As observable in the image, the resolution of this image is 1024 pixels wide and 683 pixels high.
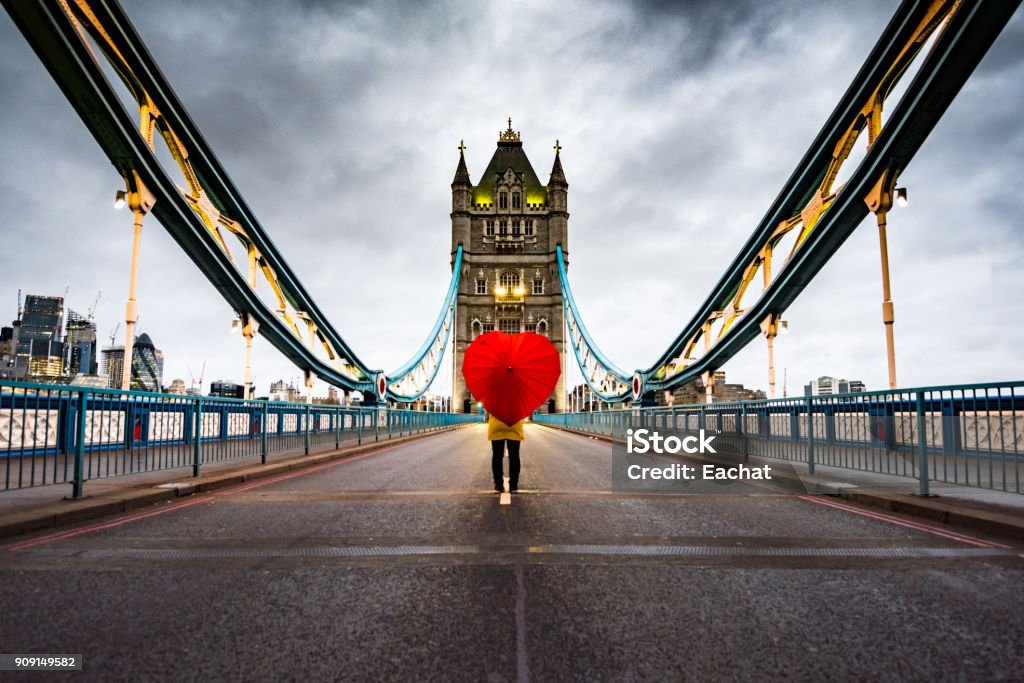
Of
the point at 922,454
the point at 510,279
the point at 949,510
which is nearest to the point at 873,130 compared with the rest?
the point at 922,454

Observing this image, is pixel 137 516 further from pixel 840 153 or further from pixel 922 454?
pixel 840 153

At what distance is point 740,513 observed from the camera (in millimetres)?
5715

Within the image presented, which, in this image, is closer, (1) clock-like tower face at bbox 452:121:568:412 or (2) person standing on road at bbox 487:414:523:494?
(2) person standing on road at bbox 487:414:523:494

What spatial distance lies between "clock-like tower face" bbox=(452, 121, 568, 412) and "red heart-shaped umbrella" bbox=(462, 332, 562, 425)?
64.6 m

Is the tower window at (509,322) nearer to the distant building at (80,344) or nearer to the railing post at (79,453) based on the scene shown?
the railing post at (79,453)

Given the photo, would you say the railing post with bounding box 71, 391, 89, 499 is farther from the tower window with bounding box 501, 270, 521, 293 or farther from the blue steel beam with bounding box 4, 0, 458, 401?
the tower window with bounding box 501, 270, 521, 293

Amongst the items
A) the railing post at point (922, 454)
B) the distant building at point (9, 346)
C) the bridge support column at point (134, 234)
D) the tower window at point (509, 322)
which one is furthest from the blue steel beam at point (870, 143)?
the distant building at point (9, 346)

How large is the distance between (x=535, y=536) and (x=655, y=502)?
2.15m

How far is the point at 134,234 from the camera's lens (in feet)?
49.7

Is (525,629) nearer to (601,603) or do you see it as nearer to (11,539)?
(601,603)

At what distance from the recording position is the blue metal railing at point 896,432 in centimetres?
599

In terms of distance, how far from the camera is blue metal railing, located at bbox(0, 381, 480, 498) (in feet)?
20.0

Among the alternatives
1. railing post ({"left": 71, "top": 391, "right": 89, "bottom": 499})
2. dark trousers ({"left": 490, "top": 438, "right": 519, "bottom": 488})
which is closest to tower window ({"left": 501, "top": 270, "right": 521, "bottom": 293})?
dark trousers ({"left": 490, "top": 438, "right": 519, "bottom": 488})

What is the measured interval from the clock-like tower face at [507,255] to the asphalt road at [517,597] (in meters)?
66.4
